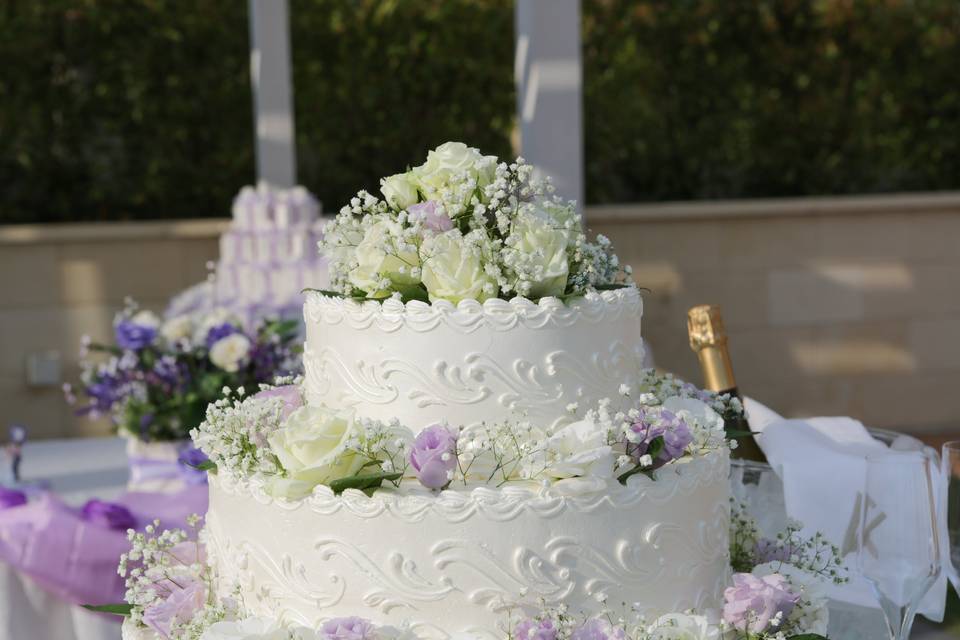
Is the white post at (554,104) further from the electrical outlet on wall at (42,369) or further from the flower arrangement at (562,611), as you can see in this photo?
the electrical outlet on wall at (42,369)

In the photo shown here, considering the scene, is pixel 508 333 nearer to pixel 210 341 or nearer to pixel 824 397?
pixel 210 341

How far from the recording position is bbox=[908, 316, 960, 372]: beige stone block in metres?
8.34

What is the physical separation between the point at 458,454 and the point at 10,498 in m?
1.98

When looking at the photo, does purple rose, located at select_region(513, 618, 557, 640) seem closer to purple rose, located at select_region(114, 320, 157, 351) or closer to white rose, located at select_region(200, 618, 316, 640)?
white rose, located at select_region(200, 618, 316, 640)

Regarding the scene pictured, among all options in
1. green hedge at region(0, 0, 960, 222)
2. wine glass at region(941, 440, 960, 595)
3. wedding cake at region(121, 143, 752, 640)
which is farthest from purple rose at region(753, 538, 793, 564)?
green hedge at region(0, 0, 960, 222)

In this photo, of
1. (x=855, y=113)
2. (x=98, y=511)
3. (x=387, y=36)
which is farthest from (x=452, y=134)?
(x=98, y=511)

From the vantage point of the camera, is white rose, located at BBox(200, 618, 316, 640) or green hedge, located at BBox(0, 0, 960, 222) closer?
white rose, located at BBox(200, 618, 316, 640)

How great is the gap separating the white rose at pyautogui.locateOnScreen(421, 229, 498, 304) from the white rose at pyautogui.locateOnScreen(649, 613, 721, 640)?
559 mm

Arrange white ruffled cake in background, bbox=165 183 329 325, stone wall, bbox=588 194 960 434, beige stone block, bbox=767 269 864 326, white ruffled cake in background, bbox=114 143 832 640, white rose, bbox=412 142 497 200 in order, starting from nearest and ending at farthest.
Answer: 1. white ruffled cake in background, bbox=114 143 832 640
2. white rose, bbox=412 142 497 200
3. white ruffled cake in background, bbox=165 183 329 325
4. stone wall, bbox=588 194 960 434
5. beige stone block, bbox=767 269 864 326

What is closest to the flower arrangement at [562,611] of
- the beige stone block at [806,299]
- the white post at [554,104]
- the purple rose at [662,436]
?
the purple rose at [662,436]

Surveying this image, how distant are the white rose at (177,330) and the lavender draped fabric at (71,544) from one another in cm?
69

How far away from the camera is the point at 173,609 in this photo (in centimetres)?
188

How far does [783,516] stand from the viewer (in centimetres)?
249

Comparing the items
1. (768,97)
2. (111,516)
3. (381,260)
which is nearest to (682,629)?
(381,260)
